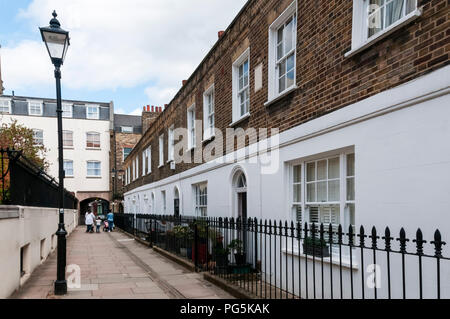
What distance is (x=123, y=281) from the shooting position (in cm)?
776

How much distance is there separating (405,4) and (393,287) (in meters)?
3.41

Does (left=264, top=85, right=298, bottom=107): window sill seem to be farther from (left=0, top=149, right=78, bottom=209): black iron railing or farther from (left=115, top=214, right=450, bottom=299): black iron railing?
(left=0, top=149, right=78, bottom=209): black iron railing

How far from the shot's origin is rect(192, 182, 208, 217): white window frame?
39.8ft

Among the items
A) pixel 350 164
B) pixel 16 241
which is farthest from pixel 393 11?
pixel 16 241

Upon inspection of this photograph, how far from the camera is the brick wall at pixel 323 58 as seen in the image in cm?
417

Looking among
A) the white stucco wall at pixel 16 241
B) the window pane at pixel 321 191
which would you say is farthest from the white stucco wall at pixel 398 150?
the white stucco wall at pixel 16 241

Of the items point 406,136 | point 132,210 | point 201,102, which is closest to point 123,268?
point 201,102

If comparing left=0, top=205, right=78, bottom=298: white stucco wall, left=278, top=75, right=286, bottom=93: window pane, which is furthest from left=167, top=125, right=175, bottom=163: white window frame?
left=278, top=75, right=286, bottom=93: window pane

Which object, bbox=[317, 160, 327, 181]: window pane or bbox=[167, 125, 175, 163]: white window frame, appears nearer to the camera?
bbox=[317, 160, 327, 181]: window pane

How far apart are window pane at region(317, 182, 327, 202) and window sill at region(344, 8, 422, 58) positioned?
2.05m

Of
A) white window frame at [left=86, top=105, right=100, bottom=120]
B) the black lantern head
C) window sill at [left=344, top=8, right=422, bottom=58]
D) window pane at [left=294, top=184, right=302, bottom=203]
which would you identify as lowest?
window pane at [left=294, top=184, right=302, bottom=203]

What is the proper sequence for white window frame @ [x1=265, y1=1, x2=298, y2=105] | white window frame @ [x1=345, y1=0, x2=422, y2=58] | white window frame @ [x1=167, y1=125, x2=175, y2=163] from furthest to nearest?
white window frame @ [x1=167, y1=125, x2=175, y2=163]
white window frame @ [x1=265, y1=1, x2=298, y2=105]
white window frame @ [x1=345, y1=0, x2=422, y2=58]

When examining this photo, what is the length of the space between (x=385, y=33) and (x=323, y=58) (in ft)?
4.78
